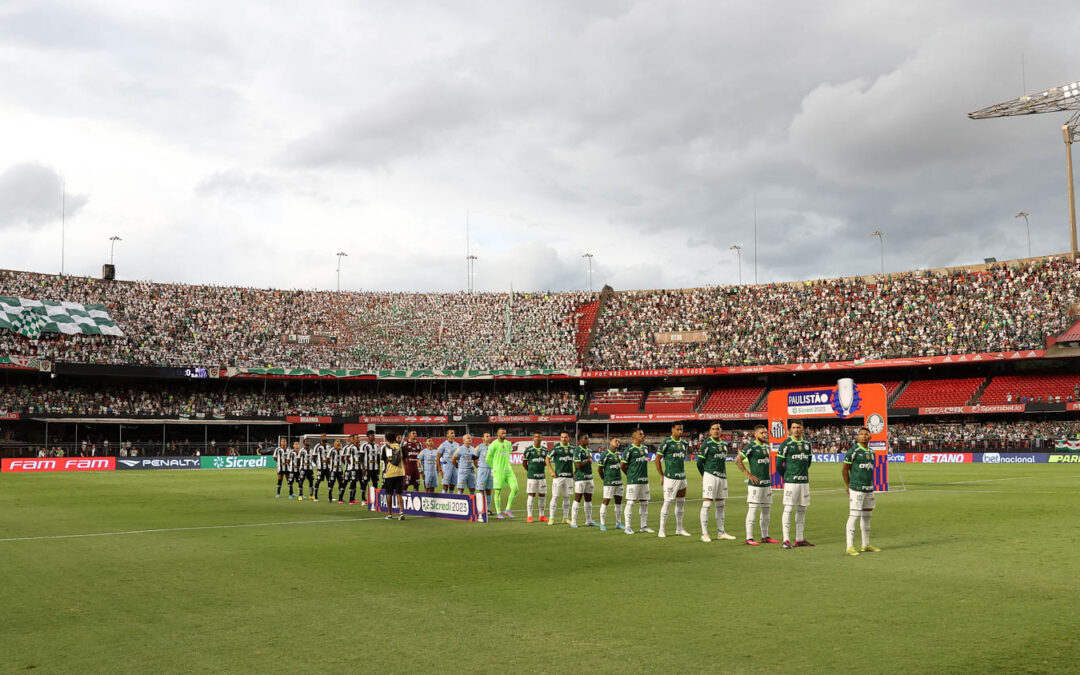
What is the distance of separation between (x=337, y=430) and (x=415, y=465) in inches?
1943

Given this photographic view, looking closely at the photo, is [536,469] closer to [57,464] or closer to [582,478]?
[582,478]

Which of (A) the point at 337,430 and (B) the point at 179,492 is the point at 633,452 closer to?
(B) the point at 179,492

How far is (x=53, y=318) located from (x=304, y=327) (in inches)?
787

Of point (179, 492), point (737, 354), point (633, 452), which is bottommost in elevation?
point (179, 492)

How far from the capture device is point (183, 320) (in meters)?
73.0

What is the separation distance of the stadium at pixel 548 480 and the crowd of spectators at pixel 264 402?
33 centimetres

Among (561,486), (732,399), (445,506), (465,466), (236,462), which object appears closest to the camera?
(561,486)

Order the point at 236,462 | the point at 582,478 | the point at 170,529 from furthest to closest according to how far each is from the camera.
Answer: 1. the point at 236,462
2. the point at 170,529
3. the point at 582,478

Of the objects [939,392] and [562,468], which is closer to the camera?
[562,468]

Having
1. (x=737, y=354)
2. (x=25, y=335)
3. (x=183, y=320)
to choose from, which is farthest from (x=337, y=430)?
(x=737, y=354)

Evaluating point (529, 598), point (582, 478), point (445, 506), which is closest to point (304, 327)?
point (445, 506)

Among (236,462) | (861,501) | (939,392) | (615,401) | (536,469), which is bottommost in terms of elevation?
(236,462)

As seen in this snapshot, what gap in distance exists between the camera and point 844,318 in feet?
233

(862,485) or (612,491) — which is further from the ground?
(862,485)
